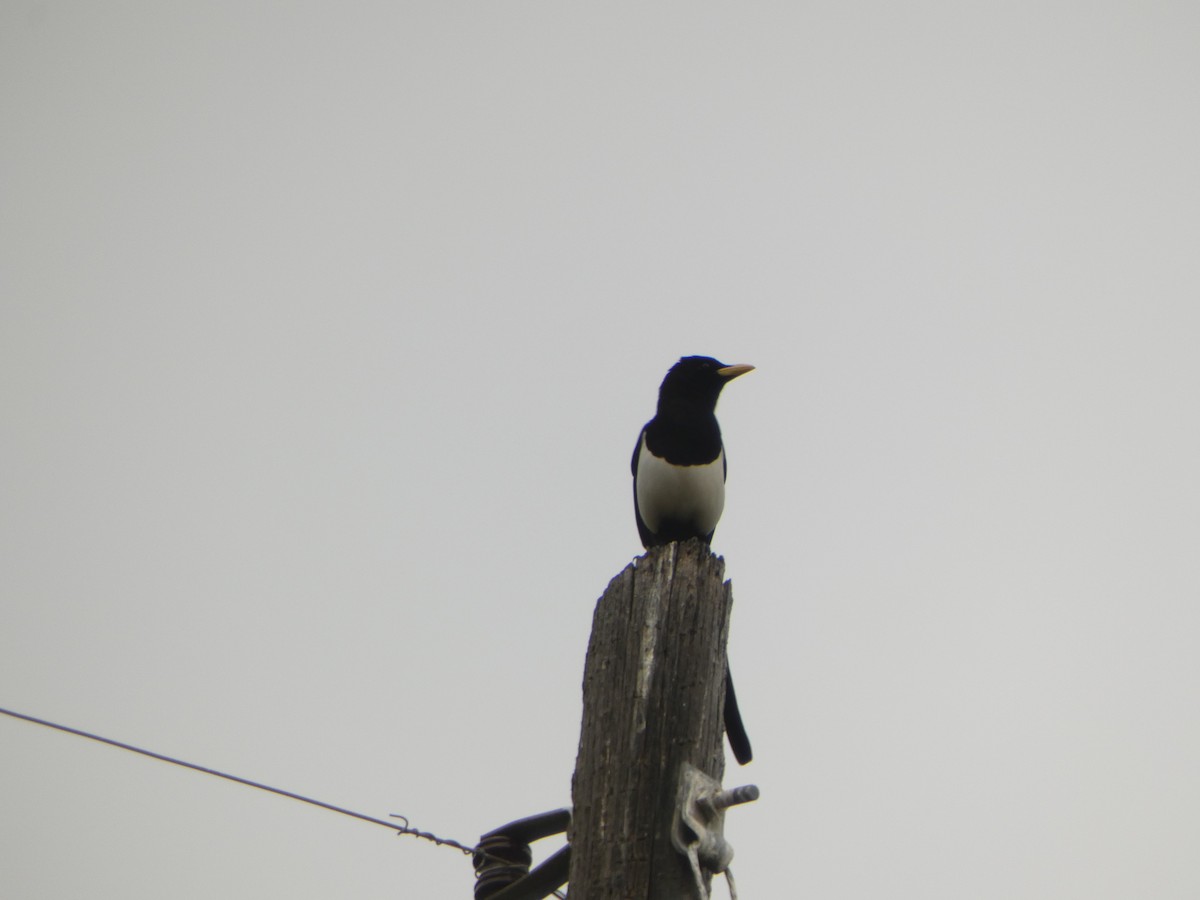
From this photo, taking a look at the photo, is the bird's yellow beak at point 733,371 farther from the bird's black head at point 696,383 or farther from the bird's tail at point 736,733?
the bird's tail at point 736,733

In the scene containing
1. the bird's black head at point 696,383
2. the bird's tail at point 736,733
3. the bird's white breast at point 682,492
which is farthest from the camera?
the bird's black head at point 696,383

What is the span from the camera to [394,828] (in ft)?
11.6

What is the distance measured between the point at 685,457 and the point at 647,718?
10.8 feet

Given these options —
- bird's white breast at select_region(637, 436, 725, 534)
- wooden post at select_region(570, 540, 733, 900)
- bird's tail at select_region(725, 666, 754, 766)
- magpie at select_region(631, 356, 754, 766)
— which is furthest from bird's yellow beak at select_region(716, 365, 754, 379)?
wooden post at select_region(570, 540, 733, 900)

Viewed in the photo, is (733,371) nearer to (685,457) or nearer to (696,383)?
(696,383)

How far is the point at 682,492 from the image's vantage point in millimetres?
5617

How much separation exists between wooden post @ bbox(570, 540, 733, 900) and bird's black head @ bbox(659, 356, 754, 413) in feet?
10.9

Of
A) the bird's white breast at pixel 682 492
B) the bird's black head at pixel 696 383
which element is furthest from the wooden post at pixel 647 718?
the bird's black head at pixel 696 383

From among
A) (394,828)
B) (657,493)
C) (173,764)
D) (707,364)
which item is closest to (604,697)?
(394,828)

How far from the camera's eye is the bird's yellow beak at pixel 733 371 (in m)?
5.95

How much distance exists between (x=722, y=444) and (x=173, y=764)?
10.2ft

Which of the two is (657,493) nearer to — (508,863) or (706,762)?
(508,863)

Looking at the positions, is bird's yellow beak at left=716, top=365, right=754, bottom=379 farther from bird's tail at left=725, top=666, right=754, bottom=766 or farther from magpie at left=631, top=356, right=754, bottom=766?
bird's tail at left=725, top=666, right=754, bottom=766

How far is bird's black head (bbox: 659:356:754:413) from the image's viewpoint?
5.94 meters
